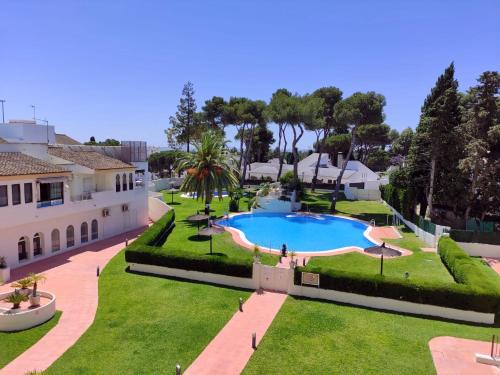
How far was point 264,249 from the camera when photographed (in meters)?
29.9

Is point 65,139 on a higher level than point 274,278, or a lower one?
higher

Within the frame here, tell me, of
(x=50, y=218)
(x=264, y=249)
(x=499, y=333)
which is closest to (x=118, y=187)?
(x=50, y=218)

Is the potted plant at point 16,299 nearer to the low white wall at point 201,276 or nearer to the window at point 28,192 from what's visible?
the low white wall at point 201,276

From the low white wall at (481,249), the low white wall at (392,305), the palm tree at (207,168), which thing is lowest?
the low white wall at (392,305)

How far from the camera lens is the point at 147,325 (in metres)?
16.8

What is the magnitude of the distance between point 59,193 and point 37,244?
3978mm

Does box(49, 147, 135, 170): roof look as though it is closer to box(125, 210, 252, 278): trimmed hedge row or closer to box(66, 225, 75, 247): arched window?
box(66, 225, 75, 247): arched window

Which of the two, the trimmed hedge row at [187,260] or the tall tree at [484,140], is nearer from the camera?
the trimmed hedge row at [187,260]

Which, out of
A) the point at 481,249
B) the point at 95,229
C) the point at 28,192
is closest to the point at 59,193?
the point at 28,192

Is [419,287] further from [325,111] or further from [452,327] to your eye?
[325,111]

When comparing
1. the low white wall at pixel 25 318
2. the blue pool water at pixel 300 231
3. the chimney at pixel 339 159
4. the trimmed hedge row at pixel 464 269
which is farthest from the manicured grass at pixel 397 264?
the chimney at pixel 339 159

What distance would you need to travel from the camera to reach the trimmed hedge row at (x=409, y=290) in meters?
17.7

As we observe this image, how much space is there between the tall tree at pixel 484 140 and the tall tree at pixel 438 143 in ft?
4.15

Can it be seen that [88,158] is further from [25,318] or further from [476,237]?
[476,237]
